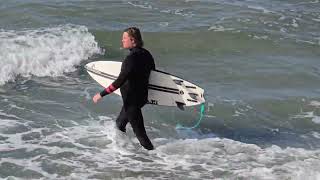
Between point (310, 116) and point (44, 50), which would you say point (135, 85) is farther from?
point (44, 50)

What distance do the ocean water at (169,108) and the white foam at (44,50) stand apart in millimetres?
29

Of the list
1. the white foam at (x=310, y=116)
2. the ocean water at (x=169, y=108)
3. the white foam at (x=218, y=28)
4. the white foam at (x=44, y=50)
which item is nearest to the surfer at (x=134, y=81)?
the ocean water at (x=169, y=108)

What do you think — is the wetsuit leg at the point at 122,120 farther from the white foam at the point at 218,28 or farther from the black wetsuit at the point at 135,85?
the white foam at the point at 218,28

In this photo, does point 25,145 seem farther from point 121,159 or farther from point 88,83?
point 88,83

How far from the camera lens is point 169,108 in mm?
10469

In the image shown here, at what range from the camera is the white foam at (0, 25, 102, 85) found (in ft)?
41.6

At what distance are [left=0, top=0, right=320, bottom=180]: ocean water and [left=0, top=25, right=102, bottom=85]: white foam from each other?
29 millimetres

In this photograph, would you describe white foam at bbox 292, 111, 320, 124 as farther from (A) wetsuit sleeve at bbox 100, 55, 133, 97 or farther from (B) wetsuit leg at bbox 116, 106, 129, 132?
(A) wetsuit sleeve at bbox 100, 55, 133, 97

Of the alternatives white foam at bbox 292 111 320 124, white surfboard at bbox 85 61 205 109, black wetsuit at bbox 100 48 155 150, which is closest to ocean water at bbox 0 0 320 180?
white foam at bbox 292 111 320 124

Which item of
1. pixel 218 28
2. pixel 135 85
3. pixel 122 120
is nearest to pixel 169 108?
pixel 122 120

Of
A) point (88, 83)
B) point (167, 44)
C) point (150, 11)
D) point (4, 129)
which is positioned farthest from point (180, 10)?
point (4, 129)

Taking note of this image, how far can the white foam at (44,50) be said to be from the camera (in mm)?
12680

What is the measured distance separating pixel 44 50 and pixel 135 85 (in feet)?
22.5

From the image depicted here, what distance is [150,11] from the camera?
1905 cm
